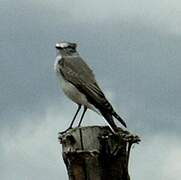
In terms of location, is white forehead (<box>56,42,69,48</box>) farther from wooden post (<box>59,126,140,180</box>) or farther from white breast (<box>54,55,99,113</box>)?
wooden post (<box>59,126,140,180</box>)

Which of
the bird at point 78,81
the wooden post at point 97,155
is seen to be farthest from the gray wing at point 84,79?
the wooden post at point 97,155

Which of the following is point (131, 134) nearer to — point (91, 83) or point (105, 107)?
point (105, 107)

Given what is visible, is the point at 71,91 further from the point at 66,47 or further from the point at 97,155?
the point at 97,155

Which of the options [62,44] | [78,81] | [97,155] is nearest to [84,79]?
[78,81]

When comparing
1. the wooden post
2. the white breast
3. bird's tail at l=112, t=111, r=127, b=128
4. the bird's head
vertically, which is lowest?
the wooden post

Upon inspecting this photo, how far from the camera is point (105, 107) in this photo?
30.4ft

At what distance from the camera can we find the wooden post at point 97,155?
6.11 metres

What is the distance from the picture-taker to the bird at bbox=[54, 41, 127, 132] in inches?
386

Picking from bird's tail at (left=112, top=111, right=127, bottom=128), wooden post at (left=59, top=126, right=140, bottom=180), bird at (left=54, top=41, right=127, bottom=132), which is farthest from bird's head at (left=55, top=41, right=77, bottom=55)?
wooden post at (left=59, top=126, right=140, bottom=180)

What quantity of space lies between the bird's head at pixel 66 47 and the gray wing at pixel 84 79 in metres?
0.14

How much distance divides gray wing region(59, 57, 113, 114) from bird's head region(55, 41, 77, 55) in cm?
14

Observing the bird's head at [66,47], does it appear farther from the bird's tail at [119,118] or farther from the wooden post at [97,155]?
the wooden post at [97,155]

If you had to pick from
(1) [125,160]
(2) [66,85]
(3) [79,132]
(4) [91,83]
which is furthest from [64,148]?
(2) [66,85]

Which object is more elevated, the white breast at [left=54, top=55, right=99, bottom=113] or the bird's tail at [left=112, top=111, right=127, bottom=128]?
the white breast at [left=54, top=55, right=99, bottom=113]
